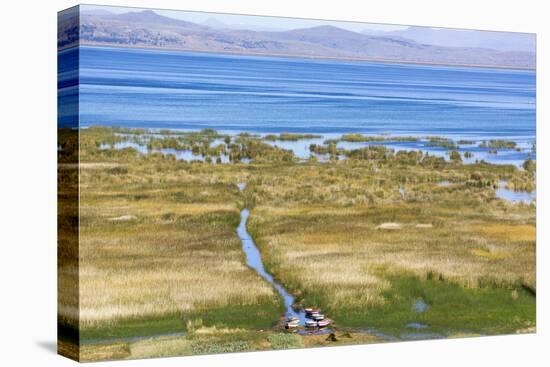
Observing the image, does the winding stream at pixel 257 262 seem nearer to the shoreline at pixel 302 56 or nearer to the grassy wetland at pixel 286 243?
the grassy wetland at pixel 286 243

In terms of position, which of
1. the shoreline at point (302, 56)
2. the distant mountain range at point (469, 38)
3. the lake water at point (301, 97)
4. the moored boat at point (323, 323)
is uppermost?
the distant mountain range at point (469, 38)

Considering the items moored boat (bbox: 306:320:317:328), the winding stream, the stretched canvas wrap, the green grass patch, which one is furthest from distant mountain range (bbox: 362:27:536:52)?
moored boat (bbox: 306:320:317:328)

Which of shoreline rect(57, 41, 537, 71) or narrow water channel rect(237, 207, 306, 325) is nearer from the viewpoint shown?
shoreline rect(57, 41, 537, 71)

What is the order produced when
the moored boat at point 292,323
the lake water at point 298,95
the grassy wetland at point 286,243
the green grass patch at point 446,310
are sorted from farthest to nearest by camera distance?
the green grass patch at point 446,310, the moored boat at point 292,323, the lake water at point 298,95, the grassy wetland at point 286,243

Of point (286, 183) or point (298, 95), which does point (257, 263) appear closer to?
point (286, 183)

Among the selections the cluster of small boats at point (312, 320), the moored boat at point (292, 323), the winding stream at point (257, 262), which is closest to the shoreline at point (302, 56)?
the winding stream at point (257, 262)

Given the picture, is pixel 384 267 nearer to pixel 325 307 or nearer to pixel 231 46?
pixel 325 307

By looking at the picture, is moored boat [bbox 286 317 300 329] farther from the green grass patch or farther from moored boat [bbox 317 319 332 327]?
the green grass patch
